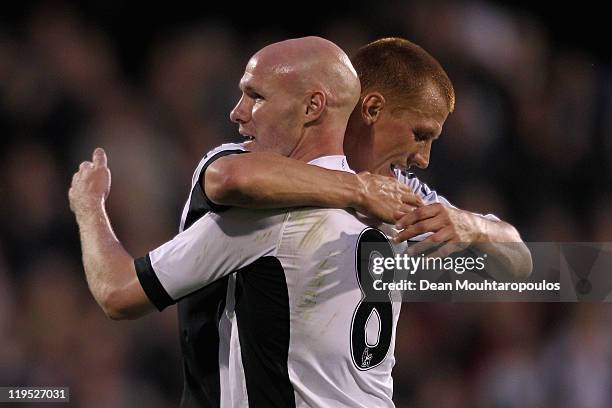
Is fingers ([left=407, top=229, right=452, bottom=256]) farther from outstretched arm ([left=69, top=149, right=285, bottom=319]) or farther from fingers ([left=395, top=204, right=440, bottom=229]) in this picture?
outstretched arm ([left=69, top=149, right=285, bottom=319])

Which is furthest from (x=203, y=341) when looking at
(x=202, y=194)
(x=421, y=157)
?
(x=421, y=157)

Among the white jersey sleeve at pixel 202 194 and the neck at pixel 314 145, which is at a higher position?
the neck at pixel 314 145

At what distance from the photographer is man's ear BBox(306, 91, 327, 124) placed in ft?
5.59

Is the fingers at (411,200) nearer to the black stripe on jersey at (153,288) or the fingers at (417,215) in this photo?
the fingers at (417,215)

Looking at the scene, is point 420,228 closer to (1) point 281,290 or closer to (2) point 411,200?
(2) point 411,200

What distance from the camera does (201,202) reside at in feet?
5.69

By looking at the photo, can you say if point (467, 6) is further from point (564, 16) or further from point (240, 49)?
point (240, 49)

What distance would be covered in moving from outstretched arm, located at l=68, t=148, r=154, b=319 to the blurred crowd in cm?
180

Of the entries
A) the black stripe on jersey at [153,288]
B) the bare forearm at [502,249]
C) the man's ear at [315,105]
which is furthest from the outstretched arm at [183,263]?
the bare forearm at [502,249]

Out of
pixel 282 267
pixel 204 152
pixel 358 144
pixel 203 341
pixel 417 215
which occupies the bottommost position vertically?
pixel 203 341

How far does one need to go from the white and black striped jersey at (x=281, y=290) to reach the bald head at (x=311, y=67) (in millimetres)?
255

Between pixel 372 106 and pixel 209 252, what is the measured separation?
77 centimetres

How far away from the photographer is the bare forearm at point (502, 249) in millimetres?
1961

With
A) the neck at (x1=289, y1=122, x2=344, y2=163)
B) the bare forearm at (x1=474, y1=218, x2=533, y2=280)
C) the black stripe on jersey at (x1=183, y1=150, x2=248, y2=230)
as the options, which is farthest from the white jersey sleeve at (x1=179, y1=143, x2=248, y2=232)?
the bare forearm at (x1=474, y1=218, x2=533, y2=280)
